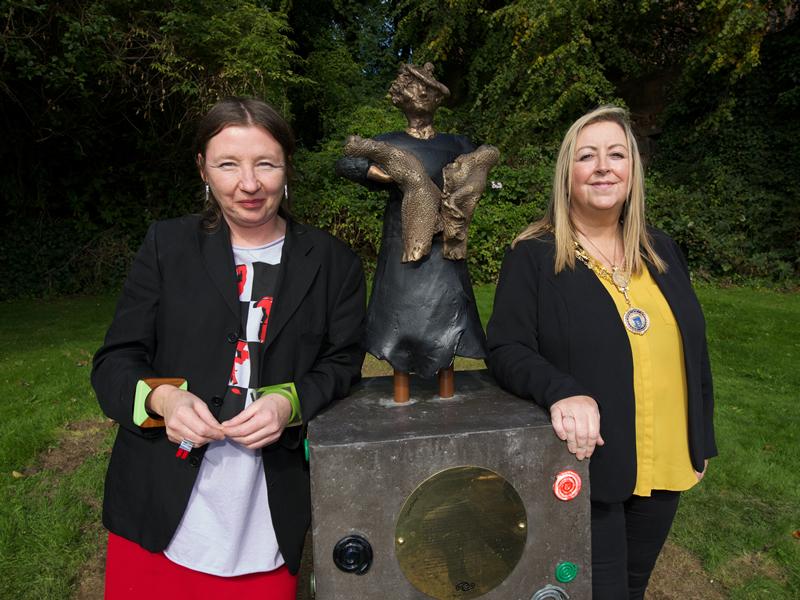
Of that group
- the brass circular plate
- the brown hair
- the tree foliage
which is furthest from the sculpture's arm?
the tree foliage

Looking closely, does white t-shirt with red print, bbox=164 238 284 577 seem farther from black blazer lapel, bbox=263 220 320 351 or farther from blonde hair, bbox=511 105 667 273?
blonde hair, bbox=511 105 667 273

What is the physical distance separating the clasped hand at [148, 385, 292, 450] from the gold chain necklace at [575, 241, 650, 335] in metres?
1.01

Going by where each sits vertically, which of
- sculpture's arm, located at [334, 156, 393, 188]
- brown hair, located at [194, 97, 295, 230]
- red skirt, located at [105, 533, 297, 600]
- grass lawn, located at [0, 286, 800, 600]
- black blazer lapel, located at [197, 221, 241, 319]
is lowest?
grass lawn, located at [0, 286, 800, 600]

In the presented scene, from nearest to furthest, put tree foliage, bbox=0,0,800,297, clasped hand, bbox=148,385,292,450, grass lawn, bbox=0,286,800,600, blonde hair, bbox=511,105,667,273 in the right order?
clasped hand, bbox=148,385,292,450
blonde hair, bbox=511,105,667,273
grass lawn, bbox=0,286,800,600
tree foliage, bbox=0,0,800,297

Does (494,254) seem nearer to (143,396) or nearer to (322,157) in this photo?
(322,157)

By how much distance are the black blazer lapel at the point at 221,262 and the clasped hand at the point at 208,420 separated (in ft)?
0.85

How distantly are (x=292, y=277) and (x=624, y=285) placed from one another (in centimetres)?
100

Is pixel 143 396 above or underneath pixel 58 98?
underneath

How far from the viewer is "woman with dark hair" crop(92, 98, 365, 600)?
1.55 metres

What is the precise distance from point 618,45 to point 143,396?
37.5 ft

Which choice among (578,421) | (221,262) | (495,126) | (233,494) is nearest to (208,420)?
(233,494)

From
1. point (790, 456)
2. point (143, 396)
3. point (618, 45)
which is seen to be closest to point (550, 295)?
point (143, 396)

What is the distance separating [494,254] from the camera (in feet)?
30.4

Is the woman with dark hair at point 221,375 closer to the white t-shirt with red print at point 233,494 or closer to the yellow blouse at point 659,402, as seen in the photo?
the white t-shirt with red print at point 233,494
